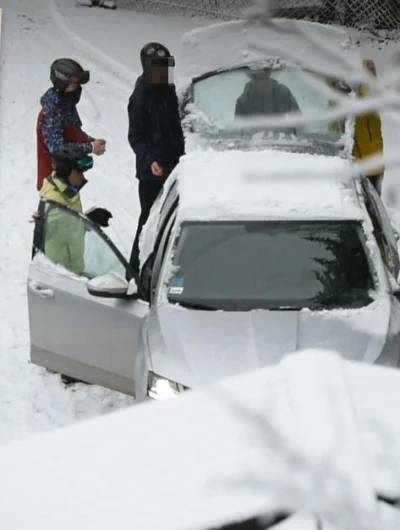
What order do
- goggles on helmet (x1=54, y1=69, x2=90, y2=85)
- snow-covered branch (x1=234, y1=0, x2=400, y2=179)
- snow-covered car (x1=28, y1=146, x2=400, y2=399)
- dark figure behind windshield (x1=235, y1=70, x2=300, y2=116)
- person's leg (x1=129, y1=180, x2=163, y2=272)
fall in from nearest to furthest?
snow-covered branch (x1=234, y1=0, x2=400, y2=179) → snow-covered car (x1=28, y1=146, x2=400, y2=399) → goggles on helmet (x1=54, y1=69, x2=90, y2=85) → dark figure behind windshield (x1=235, y1=70, x2=300, y2=116) → person's leg (x1=129, y1=180, x2=163, y2=272)

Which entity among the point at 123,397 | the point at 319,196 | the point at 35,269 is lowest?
the point at 123,397

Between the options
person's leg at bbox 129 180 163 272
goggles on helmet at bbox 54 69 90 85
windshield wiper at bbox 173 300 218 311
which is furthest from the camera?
person's leg at bbox 129 180 163 272

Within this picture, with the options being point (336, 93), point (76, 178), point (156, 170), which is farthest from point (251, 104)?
point (336, 93)

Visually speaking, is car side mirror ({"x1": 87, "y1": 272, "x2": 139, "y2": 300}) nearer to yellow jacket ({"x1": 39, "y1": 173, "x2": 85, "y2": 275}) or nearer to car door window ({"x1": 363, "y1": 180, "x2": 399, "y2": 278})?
yellow jacket ({"x1": 39, "y1": 173, "x2": 85, "y2": 275})

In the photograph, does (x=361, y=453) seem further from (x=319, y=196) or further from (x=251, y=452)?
(x=319, y=196)

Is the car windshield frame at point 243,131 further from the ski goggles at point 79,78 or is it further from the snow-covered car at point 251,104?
the ski goggles at point 79,78

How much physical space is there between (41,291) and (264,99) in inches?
93.8

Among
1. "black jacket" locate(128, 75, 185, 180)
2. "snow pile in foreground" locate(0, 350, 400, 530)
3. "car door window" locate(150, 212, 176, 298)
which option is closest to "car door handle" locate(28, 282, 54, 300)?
"car door window" locate(150, 212, 176, 298)

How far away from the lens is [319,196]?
5805 millimetres

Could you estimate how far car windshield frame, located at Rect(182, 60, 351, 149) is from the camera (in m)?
6.62

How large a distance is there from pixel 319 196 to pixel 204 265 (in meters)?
0.74

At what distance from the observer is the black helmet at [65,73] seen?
697 centimetres

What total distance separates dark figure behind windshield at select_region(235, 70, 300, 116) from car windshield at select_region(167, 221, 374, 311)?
5.61 feet

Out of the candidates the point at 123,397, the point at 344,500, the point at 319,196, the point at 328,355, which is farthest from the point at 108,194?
the point at 344,500
